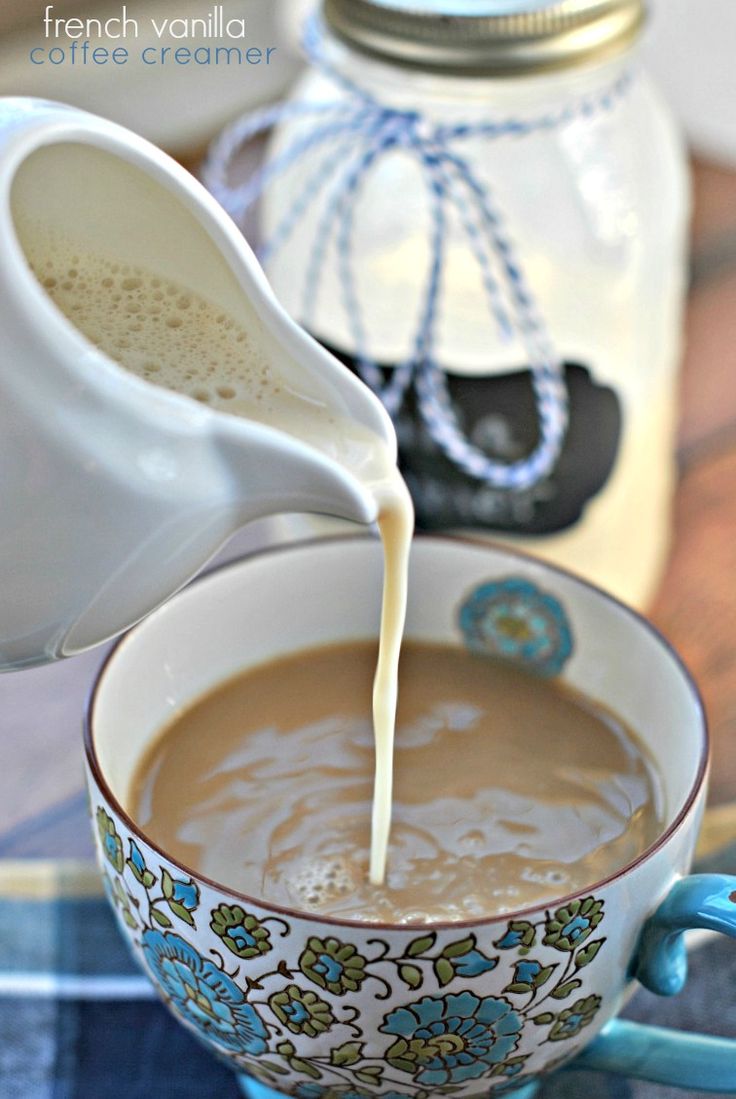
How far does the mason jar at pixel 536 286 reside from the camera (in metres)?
0.87

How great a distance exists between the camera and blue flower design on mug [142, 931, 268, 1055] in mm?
533

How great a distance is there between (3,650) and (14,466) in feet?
0.27

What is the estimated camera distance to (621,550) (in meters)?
0.94

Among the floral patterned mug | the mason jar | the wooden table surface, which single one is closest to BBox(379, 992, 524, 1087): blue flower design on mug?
the floral patterned mug

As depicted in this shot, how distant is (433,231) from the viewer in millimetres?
867

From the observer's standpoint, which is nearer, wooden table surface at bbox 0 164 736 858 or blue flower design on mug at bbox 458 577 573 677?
blue flower design on mug at bbox 458 577 573 677

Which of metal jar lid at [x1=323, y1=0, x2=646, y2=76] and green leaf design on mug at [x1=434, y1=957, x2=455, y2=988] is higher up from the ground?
metal jar lid at [x1=323, y1=0, x2=646, y2=76]

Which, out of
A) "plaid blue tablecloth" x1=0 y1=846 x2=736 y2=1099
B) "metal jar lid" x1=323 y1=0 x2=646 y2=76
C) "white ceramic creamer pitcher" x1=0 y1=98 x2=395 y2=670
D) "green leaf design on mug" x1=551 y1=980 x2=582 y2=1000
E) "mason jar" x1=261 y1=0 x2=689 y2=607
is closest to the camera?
"white ceramic creamer pitcher" x1=0 y1=98 x2=395 y2=670

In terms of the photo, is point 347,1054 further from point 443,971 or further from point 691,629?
point 691,629

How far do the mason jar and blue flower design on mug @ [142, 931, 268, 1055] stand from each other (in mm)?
401

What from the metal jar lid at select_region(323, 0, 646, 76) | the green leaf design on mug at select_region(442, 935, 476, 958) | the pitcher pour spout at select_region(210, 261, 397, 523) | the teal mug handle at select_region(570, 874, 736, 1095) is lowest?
the teal mug handle at select_region(570, 874, 736, 1095)

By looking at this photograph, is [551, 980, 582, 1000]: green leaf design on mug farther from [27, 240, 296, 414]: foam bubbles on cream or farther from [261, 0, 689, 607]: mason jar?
[261, 0, 689, 607]: mason jar

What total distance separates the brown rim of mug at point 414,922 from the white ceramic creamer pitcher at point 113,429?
7 centimetres

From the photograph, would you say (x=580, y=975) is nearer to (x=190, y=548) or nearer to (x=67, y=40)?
(x=190, y=548)
